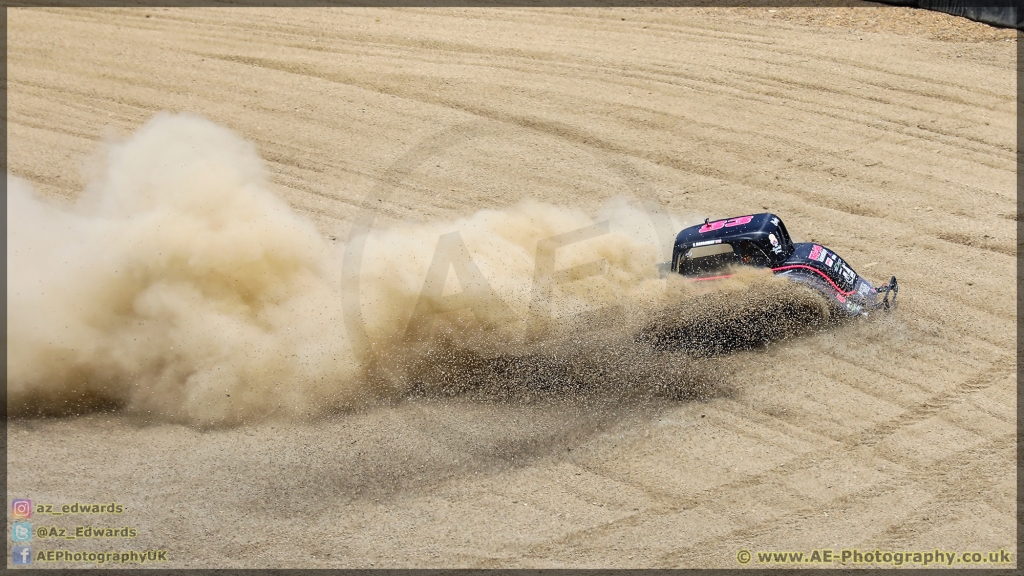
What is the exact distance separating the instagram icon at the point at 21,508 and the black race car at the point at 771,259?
24.7ft

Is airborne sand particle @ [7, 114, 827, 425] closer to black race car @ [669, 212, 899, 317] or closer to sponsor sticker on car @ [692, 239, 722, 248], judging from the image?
black race car @ [669, 212, 899, 317]

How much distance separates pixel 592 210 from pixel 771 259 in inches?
144

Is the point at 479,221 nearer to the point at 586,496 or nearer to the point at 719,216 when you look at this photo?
the point at 719,216

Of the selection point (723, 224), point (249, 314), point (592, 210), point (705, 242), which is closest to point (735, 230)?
point (723, 224)

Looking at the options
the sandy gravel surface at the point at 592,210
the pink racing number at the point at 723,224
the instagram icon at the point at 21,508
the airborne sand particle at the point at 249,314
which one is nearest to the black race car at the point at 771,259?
the pink racing number at the point at 723,224

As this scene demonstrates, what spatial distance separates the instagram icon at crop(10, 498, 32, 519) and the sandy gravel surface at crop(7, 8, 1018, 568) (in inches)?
4.3

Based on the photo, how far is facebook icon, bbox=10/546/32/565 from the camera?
8.36m

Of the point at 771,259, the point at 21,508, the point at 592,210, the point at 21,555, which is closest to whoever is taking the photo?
the point at 21,555

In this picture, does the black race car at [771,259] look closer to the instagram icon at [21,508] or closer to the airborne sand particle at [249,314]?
the airborne sand particle at [249,314]

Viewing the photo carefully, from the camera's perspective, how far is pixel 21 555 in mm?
8398

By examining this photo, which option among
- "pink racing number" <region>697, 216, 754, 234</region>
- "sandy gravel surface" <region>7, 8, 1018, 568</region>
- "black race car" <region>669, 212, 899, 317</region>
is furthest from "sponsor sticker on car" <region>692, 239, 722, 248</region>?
"sandy gravel surface" <region>7, 8, 1018, 568</region>

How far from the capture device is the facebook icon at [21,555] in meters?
8.36

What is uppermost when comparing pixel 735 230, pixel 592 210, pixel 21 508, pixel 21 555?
pixel 735 230

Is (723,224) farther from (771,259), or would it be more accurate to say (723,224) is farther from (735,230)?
(771,259)
